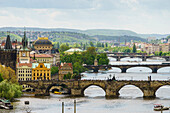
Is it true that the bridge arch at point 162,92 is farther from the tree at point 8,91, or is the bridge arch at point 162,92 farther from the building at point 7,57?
the building at point 7,57

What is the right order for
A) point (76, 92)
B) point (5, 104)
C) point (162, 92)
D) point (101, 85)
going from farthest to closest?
point (162, 92) → point (76, 92) → point (101, 85) → point (5, 104)

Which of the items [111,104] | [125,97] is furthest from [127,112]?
Answer: [125,97]

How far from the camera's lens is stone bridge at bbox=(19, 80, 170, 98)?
112 m

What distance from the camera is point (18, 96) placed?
10762 centimetres

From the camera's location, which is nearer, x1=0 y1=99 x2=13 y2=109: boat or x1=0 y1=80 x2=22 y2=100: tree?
x1=0 y1=99 x2=13 y2=109: boat

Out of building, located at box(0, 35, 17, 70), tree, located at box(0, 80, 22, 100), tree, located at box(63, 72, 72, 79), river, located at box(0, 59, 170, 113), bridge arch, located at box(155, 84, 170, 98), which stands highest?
building, located at box(0, 35, 17, 70)

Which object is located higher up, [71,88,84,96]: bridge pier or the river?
[71,88,84,96]: bridge pier

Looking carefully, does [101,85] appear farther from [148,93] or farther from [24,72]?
[24,72]

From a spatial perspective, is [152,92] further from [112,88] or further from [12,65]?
[12,65]

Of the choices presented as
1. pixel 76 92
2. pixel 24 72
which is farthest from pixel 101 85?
pixel 24 72

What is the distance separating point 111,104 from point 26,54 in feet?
149

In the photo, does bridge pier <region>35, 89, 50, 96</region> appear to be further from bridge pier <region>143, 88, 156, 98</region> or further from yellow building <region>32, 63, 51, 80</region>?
bridge pier <region>143, 88, 156, 98</region>

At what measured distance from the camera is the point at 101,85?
11381cm

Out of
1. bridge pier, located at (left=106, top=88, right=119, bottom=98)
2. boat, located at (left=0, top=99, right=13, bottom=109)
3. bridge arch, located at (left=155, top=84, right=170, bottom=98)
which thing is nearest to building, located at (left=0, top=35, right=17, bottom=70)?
bridge pier, located at (left=106, top=88, right=119, bottom=98)
